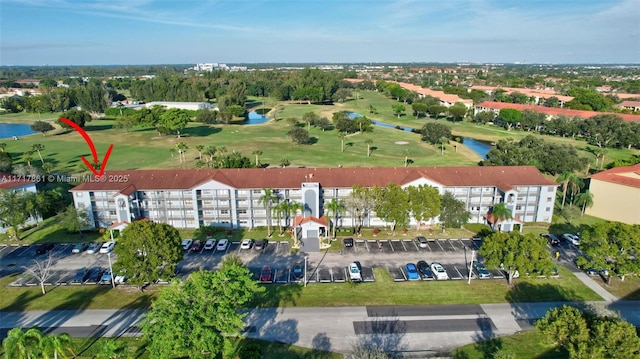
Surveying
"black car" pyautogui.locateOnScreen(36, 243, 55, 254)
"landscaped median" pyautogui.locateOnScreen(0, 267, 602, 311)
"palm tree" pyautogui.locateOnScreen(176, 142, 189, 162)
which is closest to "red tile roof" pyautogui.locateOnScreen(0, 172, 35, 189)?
"black car" pyautogui.locateOnScreen(36, 243, 55, 254)

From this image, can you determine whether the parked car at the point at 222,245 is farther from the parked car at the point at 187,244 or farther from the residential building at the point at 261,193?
the residential building at the point at 261,193

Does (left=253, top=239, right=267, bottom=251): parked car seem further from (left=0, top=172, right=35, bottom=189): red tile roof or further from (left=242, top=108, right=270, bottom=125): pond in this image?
(left=242, top=108, right=270, bottom=125): pond

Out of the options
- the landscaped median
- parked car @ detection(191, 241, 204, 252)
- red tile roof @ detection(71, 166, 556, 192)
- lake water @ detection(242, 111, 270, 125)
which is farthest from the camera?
lake water @ detection(242, 111, 270, 125)

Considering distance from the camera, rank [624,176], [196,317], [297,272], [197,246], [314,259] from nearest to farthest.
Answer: [196,317]
[297,272]
[314,259]
[197,246]
[624,176]

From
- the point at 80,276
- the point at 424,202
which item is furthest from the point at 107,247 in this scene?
the point at 424,202

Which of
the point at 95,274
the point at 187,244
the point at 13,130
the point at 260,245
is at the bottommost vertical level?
the point at 95,274

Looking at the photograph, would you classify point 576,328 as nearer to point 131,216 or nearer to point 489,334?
point 489,334

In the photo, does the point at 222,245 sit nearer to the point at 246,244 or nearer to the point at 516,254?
the point at 246,244
